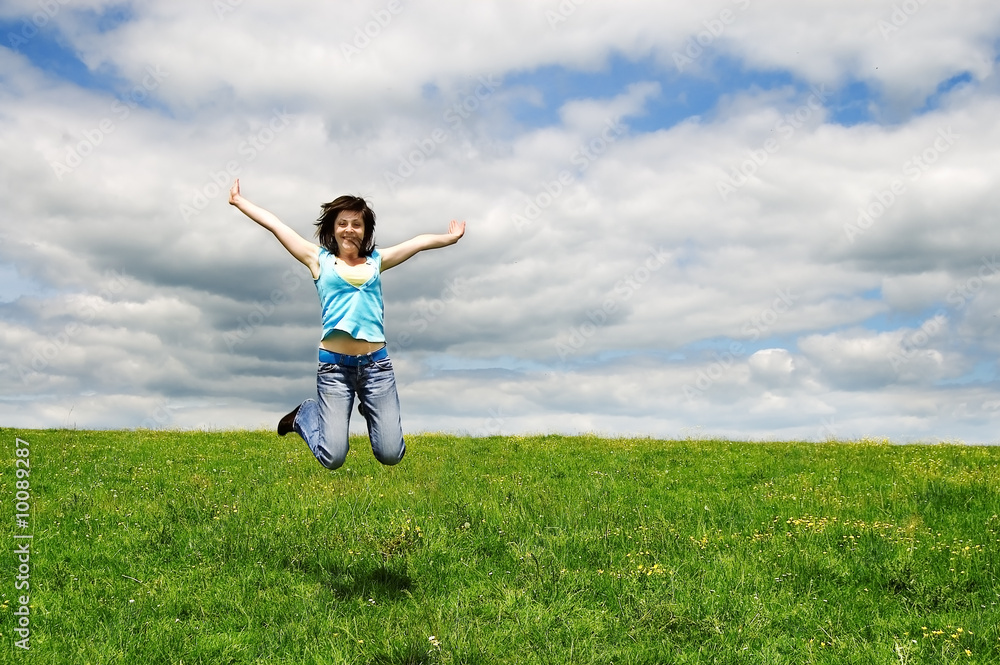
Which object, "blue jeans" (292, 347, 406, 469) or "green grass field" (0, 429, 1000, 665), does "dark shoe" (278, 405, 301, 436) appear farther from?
"green grass field" (0, 429, 1000, 665)

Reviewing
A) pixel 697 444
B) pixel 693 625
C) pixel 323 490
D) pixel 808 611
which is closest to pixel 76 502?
pixel 323 490

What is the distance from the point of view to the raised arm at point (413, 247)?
791cm

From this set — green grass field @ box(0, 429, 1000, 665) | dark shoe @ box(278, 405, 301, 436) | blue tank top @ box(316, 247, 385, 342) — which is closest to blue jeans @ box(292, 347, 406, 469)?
blue tank top @ box(316, 247, 385, 342)

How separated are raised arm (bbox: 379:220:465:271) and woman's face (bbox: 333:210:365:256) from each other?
27 centimetres

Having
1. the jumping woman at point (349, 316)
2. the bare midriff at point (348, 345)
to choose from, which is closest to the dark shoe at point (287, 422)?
the jumping woman at point (349, 316)

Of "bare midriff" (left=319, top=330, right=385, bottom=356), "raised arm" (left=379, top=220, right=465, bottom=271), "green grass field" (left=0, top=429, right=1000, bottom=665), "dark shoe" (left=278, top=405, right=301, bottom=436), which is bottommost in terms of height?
"green grass field" (left=0, top=429, right=1000, bottom=665)

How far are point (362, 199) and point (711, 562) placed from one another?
5.85 m

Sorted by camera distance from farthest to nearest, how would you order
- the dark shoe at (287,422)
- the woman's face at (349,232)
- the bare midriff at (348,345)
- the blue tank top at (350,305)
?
the dark shoe at (287,422) < the woman's face at (349,232) < the bare midriff at (348,345) < the blue tank top at (350,305)

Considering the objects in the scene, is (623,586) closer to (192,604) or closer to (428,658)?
(428,658)

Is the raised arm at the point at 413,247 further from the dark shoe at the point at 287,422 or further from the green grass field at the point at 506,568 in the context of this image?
the green grass field at the point at 506,568

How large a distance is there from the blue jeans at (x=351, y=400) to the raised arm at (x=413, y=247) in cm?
93

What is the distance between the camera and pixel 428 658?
668cm

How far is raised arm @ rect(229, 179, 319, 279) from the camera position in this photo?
778 centimetres

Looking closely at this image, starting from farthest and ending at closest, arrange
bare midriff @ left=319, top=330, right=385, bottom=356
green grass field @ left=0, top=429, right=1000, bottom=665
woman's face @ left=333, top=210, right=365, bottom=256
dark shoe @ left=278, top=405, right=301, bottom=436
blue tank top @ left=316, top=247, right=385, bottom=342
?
dark shoe @ left=278, top=405, right=301, bottom=436 < woman's face @ left=333, top=210, right=365, bottom=256 < bare midriff @ left=319, top=330, right=385, bottom=356 < blue tank top @ left=316, top=247, right=385, bottom=342 < green grass field @ left=0, top=429, right=1000, bottom=665
